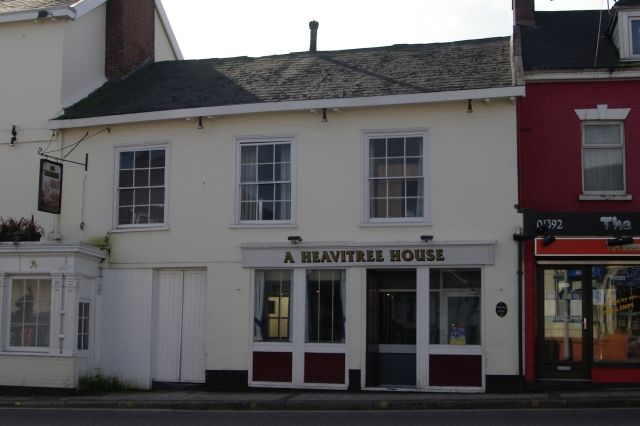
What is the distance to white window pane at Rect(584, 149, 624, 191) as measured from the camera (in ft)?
50.5

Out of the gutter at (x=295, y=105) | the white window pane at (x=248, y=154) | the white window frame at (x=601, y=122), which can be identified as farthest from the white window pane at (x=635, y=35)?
the white window pane at (x=248, y=154)

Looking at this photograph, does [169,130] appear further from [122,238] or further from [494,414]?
[494,414]

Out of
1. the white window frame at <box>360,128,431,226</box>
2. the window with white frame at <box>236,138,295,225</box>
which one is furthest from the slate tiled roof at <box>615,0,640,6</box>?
the window with white frame at <box>236,138,295,225</box>

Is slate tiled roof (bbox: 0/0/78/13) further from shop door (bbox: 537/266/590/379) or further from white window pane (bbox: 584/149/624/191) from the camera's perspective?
shop door (bbox: 537/266/590/379)

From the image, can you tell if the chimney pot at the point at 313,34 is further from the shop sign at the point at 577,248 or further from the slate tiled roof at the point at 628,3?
the shop sign at the point at 577,248

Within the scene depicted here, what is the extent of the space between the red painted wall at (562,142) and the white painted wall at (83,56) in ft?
33.3

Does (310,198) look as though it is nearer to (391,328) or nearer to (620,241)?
(391,328)

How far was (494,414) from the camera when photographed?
12.3 m

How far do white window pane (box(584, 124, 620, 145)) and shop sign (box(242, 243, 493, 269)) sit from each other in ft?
9.94

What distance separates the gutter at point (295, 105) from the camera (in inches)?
591

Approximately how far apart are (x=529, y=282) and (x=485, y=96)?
365cm

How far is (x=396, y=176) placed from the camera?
622 inches

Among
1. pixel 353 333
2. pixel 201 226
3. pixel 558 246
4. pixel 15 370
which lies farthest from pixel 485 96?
pixel 15 370

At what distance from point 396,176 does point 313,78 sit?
3229 mm
